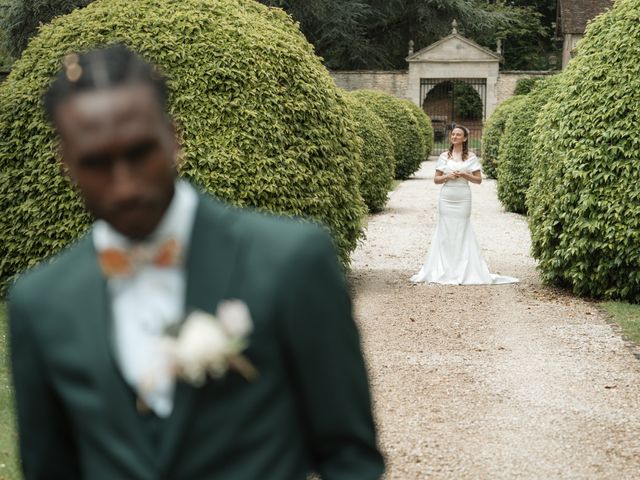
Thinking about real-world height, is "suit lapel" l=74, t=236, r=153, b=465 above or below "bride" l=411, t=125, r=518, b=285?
above

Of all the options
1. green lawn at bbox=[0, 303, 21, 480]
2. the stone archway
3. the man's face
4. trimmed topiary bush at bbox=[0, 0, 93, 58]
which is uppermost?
trimmed topiary bush at bbox=[0, 0, 93, 58]

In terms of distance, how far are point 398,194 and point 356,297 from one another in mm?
13850

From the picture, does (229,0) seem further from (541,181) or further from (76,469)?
(76,469)

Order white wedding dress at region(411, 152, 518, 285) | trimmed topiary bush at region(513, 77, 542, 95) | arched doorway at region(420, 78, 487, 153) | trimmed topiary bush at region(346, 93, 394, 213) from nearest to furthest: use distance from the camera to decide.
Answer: white wedding dress at region(411, 152, 518, 285) → trimmed topiary bush at region(346, 93, 394, 213) → trimmed topiary bush at region(513, 77, 542, 95) → arched doorway at region(420, 78, 487, 153)

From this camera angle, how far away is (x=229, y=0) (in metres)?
9.88

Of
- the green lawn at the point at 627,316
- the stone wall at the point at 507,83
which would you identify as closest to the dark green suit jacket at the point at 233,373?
the green lawn at the point at 627,316

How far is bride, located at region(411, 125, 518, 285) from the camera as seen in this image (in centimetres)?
1227

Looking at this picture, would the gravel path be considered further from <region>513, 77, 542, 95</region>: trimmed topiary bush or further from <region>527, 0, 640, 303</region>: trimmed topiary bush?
<region>513, 77, 542, 95</region>: trimmed topiary bush

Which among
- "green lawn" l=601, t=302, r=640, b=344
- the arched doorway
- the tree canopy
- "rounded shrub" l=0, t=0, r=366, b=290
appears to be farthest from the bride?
the arched doorway

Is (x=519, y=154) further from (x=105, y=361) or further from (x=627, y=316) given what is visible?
(x=105, y=361)

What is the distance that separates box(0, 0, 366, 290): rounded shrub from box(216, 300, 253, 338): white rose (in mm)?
6874

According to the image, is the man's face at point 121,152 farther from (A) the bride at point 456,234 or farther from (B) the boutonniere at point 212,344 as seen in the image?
(A) the bride at point 456,234

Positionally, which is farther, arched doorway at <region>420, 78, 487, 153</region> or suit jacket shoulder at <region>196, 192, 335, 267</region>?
arched doorway at <region>420, 78, 487, 153</region>

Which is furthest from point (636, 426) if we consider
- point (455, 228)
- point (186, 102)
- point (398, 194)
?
point (398, 194)
